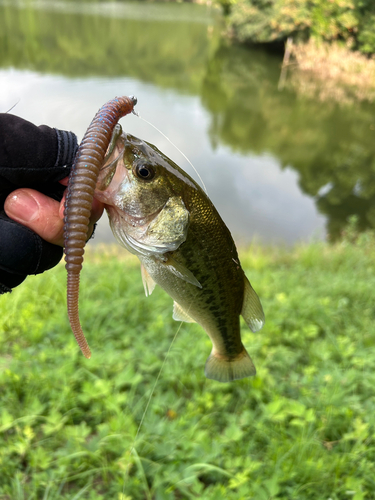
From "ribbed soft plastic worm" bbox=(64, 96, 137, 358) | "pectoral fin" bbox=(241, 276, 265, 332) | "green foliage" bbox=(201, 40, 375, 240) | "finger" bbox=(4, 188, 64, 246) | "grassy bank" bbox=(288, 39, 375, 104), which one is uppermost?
"ribbed soft plastic worm" bbox=(64, 96, 137, 358)

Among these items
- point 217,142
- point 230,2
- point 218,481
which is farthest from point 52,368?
point 230,2

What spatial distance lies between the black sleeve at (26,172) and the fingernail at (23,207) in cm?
4

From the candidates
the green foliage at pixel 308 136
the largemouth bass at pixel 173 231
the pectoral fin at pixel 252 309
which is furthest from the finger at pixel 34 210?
the green foliage at pixel 308 136

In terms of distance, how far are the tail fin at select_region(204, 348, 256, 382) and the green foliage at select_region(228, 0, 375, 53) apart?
30.2m

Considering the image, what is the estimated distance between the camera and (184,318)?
1812 millimetres

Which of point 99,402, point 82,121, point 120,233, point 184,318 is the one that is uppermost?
point 120,233

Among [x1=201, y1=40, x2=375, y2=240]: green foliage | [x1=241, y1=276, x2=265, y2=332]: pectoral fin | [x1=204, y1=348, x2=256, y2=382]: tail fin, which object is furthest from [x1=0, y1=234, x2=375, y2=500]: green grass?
[x1=201, y1=40, x2=375, y2=240]: green foliage

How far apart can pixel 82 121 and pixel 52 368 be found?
873cm

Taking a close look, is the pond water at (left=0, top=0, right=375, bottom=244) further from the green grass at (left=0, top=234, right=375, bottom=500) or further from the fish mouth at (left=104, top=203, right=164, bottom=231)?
the fish mouth at (left=104, top=203, right=164, bottom=231)

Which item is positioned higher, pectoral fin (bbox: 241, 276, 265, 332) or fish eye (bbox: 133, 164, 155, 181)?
fish eye (bbox: 133, 164, 155, 181)

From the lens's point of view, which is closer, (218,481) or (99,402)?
(218,481)

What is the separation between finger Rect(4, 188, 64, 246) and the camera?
142 centimetres

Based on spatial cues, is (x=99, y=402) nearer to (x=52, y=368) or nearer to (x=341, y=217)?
(x=52, y=368)

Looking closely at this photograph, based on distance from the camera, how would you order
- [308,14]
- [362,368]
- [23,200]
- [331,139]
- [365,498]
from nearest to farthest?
[23,200]
[365,498]
[362,368]
[331,139]
[308,14]
